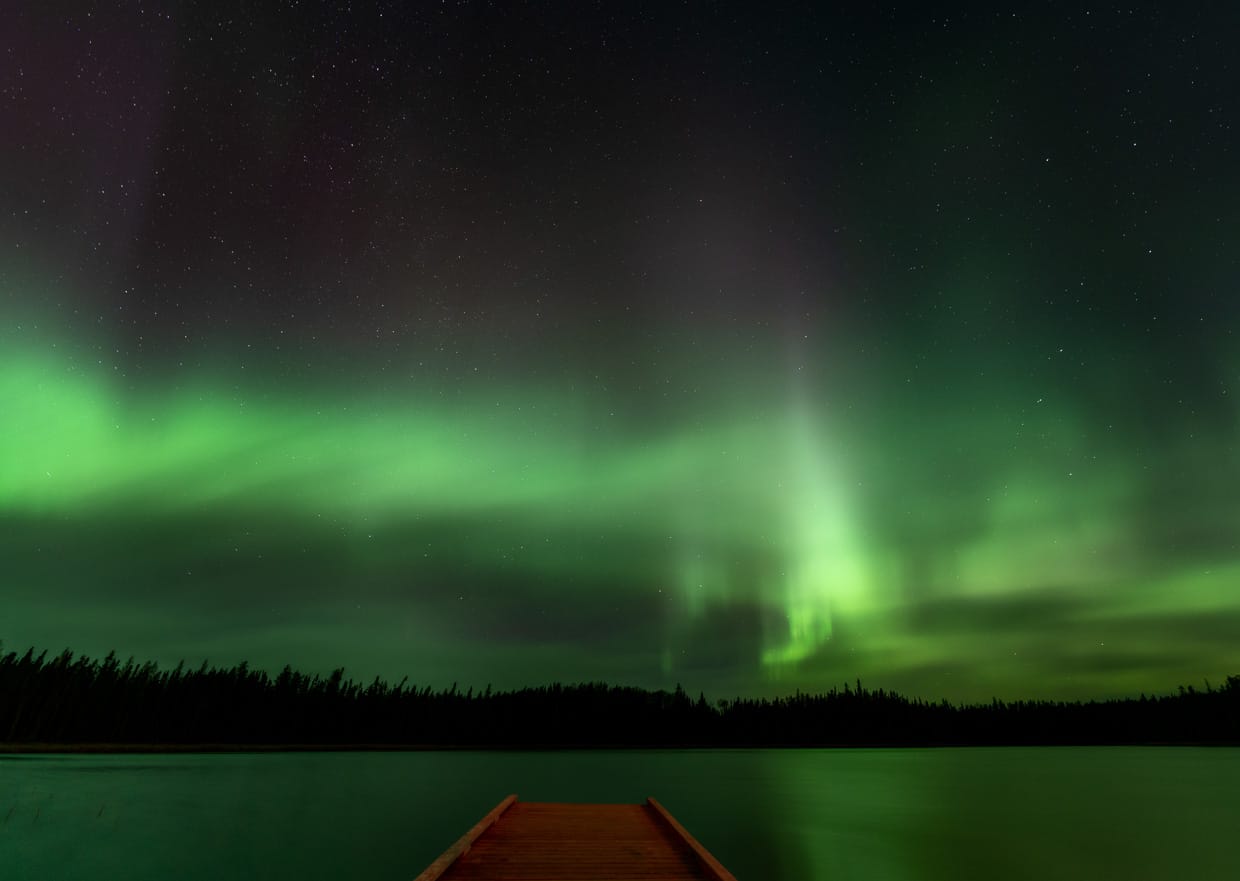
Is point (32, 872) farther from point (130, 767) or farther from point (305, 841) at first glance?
point (130, 767)

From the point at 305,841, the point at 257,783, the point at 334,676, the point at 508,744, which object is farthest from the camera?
the point at 508,744

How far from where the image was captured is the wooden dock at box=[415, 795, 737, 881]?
12977 millimetres

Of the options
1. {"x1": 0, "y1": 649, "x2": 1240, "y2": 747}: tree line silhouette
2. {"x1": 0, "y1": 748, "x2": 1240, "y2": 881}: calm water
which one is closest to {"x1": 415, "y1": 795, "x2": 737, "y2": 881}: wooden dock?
{"x1": 0, "y1": 748, "x2": 1240, "y2": 881}: calm water

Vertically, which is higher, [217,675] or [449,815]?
[217,675]

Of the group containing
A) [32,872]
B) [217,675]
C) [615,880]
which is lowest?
[32,872]

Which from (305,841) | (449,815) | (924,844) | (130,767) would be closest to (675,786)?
(449,815)

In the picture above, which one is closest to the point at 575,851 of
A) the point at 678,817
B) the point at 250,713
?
the point at 678,817

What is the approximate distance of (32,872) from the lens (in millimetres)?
25609

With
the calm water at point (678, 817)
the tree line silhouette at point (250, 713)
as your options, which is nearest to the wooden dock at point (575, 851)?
the calm water at point (678, 817)

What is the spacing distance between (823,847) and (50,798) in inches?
1814

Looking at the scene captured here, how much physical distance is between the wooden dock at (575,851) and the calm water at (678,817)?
31.3 ft

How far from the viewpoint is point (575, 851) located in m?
15.2

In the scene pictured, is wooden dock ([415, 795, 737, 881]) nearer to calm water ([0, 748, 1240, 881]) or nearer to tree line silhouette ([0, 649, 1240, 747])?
calm water ([0, 748, 1240, 881])

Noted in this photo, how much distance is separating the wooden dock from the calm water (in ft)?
31.3
